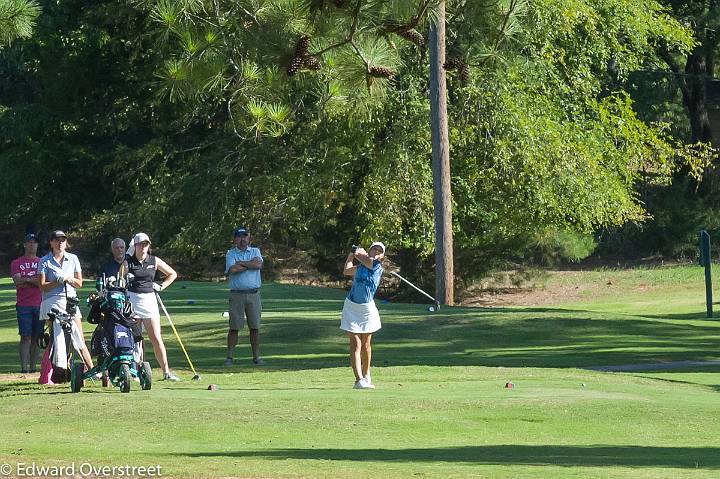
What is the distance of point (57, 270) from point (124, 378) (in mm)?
1928

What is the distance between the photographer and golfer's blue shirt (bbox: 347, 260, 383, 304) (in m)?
15.6

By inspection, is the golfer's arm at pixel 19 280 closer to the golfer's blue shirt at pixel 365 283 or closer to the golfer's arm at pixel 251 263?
the golfer's arm at pixel 251 263

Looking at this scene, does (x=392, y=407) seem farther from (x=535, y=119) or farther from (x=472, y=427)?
(x=535, y=119)

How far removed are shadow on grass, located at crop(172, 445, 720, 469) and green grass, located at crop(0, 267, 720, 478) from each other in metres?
0.02

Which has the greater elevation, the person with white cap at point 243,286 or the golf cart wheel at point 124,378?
the person with white cap at point 243,286

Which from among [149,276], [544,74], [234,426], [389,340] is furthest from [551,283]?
[234,426]

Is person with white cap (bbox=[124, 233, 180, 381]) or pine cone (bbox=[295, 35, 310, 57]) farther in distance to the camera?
person with white cap (bbox=[124, 233, 180, 381])

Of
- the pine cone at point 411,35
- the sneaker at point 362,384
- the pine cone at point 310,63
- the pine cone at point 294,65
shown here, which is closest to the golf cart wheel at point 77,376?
the sneaker at point 362,384

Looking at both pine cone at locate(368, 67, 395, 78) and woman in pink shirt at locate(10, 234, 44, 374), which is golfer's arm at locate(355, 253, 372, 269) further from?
woman in pink shirt at locate(10, 234, 44, 374)

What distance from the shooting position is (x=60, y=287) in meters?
15.9

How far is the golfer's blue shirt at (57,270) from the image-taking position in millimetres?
15836

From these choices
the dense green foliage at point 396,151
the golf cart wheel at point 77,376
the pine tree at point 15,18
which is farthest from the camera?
the dense green foliage at point 396,151

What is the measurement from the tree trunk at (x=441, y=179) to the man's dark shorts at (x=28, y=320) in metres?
14.7

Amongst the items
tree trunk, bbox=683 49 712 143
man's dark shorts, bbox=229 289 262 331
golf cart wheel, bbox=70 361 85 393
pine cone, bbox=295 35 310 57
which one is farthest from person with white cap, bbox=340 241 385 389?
tree trunk, bbox=683 49 712 143
